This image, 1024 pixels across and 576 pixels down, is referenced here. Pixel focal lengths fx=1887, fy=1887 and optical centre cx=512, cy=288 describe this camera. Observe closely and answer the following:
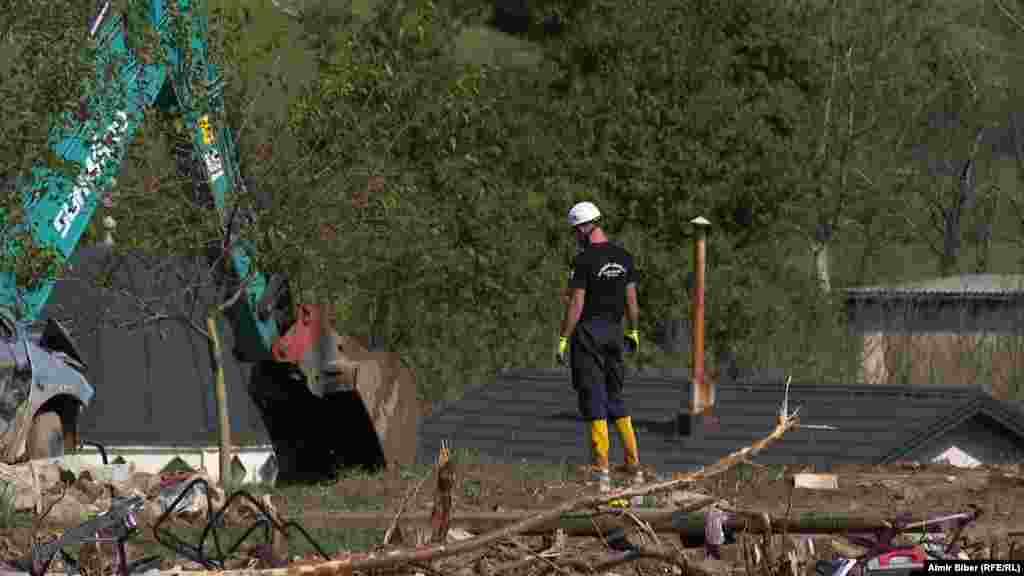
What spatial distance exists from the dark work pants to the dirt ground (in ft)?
1.95

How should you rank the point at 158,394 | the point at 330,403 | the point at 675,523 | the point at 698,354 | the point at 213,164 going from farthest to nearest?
1. the point at 158,394
2. the point at 698,354
3. the point at 213,164
4. the point at 330,403
5. the point at 675,523

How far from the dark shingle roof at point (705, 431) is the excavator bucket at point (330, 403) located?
78.2 inches

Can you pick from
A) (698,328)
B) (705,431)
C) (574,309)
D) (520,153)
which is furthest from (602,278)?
(520,153)

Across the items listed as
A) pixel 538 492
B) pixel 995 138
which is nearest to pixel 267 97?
pixel 538 492

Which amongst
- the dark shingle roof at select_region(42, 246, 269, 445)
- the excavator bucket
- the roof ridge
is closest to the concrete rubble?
the excavator bucket

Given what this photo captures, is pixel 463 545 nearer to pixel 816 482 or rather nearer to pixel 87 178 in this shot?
pixel 816 482

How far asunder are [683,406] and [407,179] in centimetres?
371

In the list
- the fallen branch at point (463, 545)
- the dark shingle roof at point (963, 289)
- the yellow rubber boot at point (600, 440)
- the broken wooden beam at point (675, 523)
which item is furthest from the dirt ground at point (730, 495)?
the dark shingle roof at point (963, 289)

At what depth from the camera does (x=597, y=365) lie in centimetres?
1384

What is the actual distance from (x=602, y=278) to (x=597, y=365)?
645mm

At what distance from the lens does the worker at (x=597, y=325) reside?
1374 cm

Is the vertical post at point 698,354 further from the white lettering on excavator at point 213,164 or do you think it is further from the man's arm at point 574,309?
the white lettering on excavator at point 213,164

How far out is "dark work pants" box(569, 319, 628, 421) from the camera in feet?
45.3

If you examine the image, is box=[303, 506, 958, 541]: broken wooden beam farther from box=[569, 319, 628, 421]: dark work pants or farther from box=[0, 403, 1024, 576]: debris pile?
box=[569, 319, 628, 421]: dark work pants
